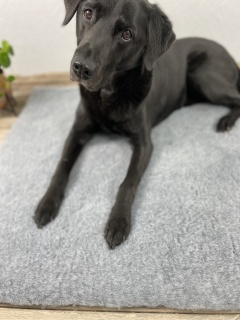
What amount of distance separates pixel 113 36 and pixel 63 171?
630mm

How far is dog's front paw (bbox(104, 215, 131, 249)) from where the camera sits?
125 centimetres

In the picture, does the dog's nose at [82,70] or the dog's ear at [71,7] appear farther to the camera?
the dog's ear at [71,7]

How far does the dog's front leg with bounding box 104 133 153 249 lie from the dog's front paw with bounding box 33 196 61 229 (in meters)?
0.24

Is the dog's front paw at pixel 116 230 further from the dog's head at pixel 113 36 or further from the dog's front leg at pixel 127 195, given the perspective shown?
the dog's head at pixel 113 36

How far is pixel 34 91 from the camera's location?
2264 millimetres

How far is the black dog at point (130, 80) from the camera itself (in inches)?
47.9

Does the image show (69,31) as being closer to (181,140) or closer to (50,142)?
(50,142)

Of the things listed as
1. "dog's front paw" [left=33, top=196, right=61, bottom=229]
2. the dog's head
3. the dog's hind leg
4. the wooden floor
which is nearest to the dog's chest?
the dog's head

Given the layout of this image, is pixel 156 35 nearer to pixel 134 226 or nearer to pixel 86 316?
pixel 134 226

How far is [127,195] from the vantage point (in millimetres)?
1381

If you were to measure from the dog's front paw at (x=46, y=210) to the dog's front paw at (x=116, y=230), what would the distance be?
0.24 m

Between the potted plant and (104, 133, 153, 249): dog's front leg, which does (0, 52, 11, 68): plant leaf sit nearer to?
the potted plant

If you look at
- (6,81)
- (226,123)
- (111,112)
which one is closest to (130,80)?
(111,112)

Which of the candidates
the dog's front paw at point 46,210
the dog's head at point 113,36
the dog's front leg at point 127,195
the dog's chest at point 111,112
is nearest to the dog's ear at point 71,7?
the dog's head at point 113,36
